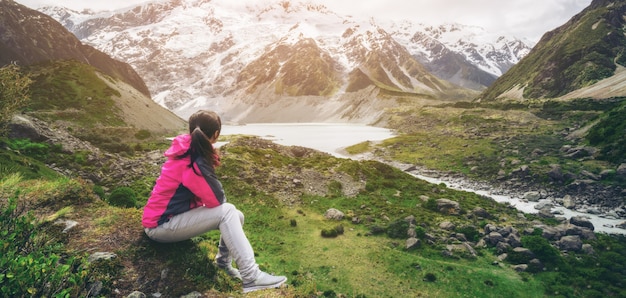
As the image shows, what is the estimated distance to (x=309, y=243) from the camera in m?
29.6

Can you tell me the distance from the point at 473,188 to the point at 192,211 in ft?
182

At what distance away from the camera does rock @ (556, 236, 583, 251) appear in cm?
2839

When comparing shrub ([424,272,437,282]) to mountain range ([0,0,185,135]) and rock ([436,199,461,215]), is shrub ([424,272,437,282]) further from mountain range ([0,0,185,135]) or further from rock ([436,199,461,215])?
mountain range ([0,0,185,135])

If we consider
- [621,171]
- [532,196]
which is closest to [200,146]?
[532,196]

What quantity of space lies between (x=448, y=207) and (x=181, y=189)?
1441 inches

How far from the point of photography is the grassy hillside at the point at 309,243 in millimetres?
8281

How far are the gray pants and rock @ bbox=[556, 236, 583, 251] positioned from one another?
104 feet

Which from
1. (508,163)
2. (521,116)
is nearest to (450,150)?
(508,163)

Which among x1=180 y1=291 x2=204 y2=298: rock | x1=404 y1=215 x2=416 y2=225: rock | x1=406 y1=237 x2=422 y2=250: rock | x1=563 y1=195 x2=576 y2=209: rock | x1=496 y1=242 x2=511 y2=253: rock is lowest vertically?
x1=563 y1=195 x2=576 y2=209: rock

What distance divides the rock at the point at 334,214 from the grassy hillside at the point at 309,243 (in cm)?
64

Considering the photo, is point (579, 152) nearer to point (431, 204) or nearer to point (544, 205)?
point (544, 205)

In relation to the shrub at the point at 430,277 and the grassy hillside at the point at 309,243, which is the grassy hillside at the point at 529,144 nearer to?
the grassy hillside at the point at 309,243

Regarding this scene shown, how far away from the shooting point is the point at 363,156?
93.9 meters

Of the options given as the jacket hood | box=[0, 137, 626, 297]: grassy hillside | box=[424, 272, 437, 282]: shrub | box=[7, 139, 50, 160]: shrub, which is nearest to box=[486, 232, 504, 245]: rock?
box=[0, 137, 626, 297]: grassy hillside
